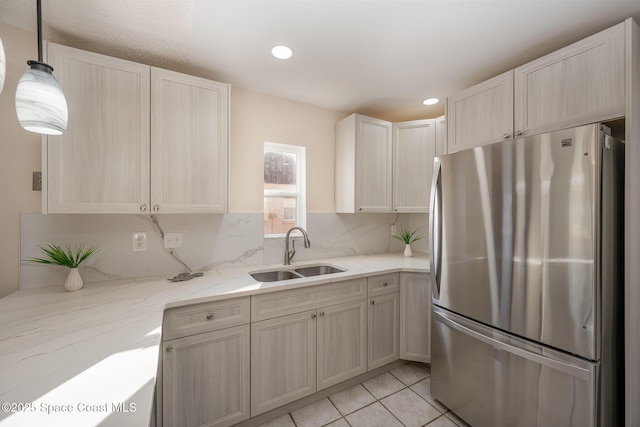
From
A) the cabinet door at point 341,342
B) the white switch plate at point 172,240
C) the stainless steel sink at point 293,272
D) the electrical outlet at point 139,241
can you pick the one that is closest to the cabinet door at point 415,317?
the cabinet door at point 341,342

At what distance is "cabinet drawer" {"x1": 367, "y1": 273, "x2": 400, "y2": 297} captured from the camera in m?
2.01

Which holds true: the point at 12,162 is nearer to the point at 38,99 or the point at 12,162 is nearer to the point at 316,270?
the point at 38,99

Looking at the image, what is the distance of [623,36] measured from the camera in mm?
1229

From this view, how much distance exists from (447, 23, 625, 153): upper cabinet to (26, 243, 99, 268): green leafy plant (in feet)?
8.47

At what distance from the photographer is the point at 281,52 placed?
5.57 feet

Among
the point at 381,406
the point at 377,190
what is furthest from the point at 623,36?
the point at 381,406

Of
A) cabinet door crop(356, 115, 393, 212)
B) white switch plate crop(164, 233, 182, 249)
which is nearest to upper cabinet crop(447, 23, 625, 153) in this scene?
cabinet door crop(356, 115, 393, 212)

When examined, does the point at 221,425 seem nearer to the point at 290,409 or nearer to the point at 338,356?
the point at 290,409

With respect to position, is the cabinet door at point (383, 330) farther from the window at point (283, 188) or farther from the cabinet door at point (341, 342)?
the window at point (283, 188)

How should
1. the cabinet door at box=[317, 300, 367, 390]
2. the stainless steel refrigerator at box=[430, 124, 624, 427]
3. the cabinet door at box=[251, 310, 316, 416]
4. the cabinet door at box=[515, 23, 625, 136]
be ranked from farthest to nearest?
the cabinet door at box=[317, 300, 367, 390] → the cabinet door at box=[251, 310, 316, 416] → the cabinet door at box=[515, 23, 625, 136] → the stainless steel refrigerator at box=[430, 124, 624, 427]

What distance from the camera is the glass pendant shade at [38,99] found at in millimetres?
847

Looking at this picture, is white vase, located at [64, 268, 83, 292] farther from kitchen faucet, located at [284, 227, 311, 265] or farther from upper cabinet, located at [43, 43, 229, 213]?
kitchen faucet, located at [284, 227, 311, 265]

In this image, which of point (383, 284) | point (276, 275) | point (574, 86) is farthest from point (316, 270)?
point (574, 86)

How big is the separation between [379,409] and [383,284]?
834 millimetres
